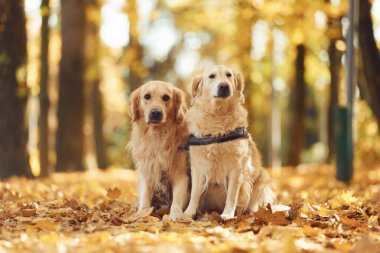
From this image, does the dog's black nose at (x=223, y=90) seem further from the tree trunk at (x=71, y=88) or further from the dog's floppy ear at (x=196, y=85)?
the tree trunk at (x=71, y=88)

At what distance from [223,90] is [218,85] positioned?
72 mm

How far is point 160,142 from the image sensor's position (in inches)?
252

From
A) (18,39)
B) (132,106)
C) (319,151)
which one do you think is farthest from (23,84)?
(319,151)

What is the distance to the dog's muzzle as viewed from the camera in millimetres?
6234

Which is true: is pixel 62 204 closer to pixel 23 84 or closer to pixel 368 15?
pixel 23 84

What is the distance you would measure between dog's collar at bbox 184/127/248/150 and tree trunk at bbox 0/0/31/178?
637 centimetres

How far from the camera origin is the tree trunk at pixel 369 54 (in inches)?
493

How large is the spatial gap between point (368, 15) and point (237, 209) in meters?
7.62

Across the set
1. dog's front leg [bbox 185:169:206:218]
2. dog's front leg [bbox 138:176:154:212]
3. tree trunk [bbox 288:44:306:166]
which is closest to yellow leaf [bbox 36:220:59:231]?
dog's front leg [bbox 138:176:154:212]

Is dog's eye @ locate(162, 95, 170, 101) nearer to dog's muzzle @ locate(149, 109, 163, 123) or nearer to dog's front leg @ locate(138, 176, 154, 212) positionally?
dog's muzzle @ locate(149, 109, 163, 123)

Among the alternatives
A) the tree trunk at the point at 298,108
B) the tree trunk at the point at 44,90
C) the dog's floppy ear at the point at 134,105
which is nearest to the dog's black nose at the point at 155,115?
the dog's floppy ear at the point at 134,105

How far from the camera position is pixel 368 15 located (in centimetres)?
1261

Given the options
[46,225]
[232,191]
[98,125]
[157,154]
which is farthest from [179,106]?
[98,125]

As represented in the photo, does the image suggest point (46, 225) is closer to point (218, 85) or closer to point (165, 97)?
point (165, 97)
